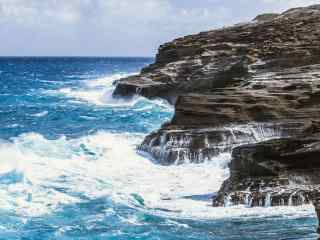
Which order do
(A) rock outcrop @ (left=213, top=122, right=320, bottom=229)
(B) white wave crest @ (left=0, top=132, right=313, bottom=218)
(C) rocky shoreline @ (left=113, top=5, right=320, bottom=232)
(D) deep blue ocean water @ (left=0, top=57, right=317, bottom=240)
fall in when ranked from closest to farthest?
1. (D) deep blue ocean water @ (left=0, top=57, right=317, bottom=240)
2. (A) rock outcrop @ (left=213, top=122, right=320, bottom=229)
3. (B) white wave crest @ (left=0, top=132, right=313, bottom=218)
4. (C) rocky shoreline @ (left=113, top=5, right=320, bottom=232)

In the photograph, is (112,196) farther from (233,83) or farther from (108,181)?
(233,83)

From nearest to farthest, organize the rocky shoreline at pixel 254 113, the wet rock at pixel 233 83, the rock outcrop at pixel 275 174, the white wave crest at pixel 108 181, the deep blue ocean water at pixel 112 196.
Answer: the deep blue ocean water at pixel 112 196
the rock outcrop at pixel 275 174
the white wave crest at pixel 108 181
the rocky shoreline at pixel 254 113
the wet rock at pixel 233 83

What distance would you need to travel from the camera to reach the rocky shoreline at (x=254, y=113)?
17.5 meters

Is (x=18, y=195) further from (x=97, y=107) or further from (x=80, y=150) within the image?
(x=97, y=107)

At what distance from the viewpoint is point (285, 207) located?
16516 mm

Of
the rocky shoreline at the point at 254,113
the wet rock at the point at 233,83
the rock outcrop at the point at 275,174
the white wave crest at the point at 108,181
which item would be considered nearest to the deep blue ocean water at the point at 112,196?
the white wave crest at the point at 108,181

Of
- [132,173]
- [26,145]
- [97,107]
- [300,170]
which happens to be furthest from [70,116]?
[300,170]

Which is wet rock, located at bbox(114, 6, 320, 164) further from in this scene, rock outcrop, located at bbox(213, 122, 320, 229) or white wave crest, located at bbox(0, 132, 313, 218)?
rock outcrop, located at bbox(213, 122, 320, 229)

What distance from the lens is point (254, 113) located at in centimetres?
2534

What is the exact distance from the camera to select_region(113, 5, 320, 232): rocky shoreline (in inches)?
689

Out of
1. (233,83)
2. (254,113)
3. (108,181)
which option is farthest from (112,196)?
(233,83)

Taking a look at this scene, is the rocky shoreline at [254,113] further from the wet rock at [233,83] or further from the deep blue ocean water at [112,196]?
the deep blue ocean water at [112,196]

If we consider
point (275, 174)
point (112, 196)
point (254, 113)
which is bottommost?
point (112, 196)

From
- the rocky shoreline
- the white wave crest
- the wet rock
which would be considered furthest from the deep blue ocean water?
the wet rock
